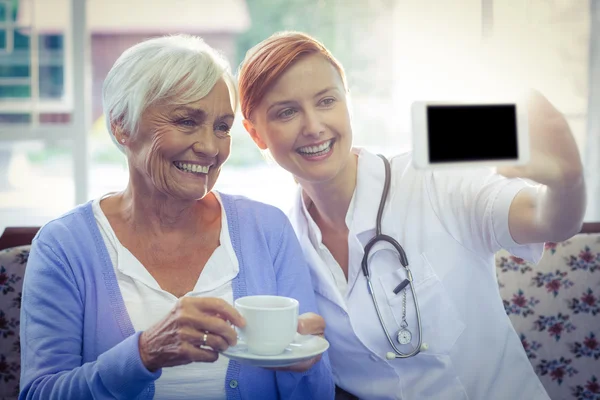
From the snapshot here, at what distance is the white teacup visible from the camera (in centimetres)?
103

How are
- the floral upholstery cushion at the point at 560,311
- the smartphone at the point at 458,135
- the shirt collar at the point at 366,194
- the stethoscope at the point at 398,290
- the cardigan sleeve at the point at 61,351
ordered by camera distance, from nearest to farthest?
the smartphone at the point at 458,135 → the cardigan sleeve at the point at 61,351 → the stethoscope at the point at 398,290 → the shirt collar at the point at 366,194 → the floral upholstery cushion at the point at 560,311

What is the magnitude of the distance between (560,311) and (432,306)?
550 mm

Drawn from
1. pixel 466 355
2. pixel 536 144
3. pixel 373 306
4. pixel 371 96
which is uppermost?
pixel 371 96

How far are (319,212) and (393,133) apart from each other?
Answer: 1.71m

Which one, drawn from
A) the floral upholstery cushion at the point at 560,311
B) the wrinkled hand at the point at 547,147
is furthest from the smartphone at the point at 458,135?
the floral upholstery cushion at the point at 560,311

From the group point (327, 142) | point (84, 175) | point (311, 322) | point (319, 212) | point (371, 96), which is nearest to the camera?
point (311, 322)

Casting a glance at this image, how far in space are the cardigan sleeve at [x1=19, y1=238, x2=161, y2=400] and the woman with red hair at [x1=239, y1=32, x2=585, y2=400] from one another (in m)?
0.54

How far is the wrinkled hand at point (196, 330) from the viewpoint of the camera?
1042 millimetres

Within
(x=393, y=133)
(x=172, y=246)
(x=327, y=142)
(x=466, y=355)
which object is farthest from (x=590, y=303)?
(x=393, y=133)

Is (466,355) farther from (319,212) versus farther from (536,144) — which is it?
(536,144)

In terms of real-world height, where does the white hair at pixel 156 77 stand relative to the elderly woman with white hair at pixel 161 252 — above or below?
above

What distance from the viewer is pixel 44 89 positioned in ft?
9.93

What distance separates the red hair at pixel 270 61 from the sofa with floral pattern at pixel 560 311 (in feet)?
2.69

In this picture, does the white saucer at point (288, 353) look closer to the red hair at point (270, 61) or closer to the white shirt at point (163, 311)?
the white shirt at point (163, 311)
